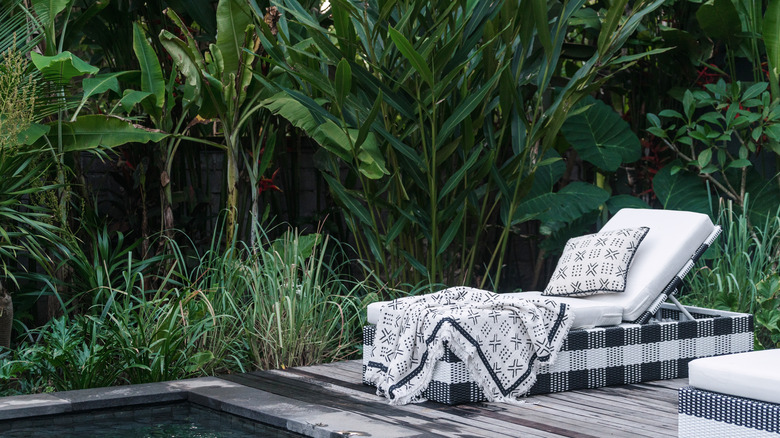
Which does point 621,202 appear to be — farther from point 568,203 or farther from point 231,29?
point 231,29

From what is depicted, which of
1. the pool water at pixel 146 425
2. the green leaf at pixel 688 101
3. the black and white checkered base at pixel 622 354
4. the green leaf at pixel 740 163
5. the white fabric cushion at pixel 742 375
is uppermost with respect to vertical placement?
the green leaf at pixel 688 101

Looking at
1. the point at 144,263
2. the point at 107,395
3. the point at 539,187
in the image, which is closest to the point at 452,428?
the point at 107,395

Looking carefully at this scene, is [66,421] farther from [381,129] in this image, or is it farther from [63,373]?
[381,129]

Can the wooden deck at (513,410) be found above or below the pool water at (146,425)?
above

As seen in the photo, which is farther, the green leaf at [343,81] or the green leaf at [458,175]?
the green leaf at [458,175]

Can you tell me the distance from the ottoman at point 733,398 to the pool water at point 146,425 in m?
1.55

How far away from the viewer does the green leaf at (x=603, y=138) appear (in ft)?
23.0

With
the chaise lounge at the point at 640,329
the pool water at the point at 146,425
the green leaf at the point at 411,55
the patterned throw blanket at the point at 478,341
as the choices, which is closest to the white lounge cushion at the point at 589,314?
the chaise lounge at the point at 640,329

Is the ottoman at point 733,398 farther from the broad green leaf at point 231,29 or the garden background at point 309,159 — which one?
the broad green leaf at point 231,29

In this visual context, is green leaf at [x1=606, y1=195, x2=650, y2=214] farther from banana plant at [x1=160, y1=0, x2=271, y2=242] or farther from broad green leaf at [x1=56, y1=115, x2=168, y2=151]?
broad green leaf at [x1=56, y1=115, x2=168, y2=151]

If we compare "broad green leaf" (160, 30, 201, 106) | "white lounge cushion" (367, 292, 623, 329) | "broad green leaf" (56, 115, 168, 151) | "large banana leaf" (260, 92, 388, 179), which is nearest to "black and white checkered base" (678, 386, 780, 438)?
"white lounge cushion" (367, 292, 623, 329)

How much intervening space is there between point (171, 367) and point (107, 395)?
0.55 meters

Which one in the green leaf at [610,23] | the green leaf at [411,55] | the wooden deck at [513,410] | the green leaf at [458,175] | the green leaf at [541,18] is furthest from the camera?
the green leaf at [458,175]

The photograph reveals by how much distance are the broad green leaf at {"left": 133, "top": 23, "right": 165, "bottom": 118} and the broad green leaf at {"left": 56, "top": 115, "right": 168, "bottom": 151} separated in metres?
0.30
